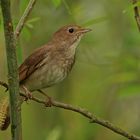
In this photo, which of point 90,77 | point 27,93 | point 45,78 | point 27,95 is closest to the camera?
point 27,95

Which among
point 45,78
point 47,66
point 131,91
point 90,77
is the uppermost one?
point 47,66

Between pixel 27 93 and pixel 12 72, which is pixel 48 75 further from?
pixel 12 72

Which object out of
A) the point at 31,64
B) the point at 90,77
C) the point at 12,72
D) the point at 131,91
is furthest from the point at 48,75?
the point at 12,72

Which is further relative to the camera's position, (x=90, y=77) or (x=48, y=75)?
(x=90, y=77)

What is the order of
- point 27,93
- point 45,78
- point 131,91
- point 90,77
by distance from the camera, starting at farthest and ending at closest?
point 90,77
point 131,91
point 45,78
point 27,93

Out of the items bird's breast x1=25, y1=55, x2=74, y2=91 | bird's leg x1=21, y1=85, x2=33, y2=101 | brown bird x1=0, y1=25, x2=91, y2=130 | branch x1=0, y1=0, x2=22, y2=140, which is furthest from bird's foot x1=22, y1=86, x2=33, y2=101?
branch x1=0, y1=0, x2=22, y2=140

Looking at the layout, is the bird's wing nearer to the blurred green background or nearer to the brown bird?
the brown bird

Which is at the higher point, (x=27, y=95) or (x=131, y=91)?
(x=27, y=95)
